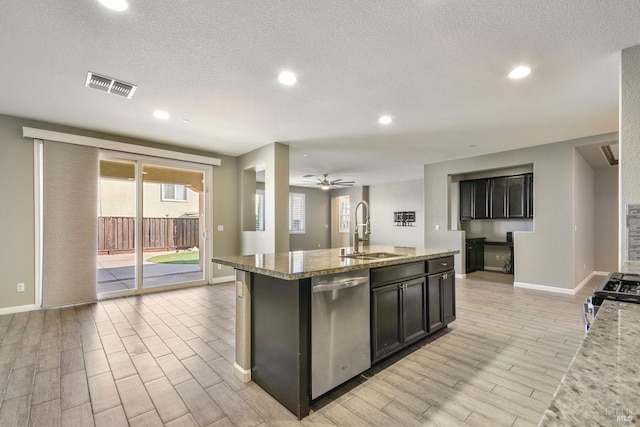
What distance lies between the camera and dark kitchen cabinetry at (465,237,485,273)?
6.83 m

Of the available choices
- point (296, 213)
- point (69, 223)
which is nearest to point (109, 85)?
point (69, 223)

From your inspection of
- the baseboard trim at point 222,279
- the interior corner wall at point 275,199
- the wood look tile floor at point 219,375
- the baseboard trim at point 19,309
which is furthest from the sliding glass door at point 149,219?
the wood look tile floor at point 219,375

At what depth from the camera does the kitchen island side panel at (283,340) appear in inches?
73.0

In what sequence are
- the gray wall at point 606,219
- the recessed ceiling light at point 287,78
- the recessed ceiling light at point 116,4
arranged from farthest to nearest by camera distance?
the gray wall at point 606,219 < the recessed ceiling light at point 287,78 < the recessed ceiling light at point 116,4

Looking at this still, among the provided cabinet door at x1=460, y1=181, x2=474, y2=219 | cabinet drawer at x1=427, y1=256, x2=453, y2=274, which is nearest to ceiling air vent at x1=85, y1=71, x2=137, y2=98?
cabinet drawer at x1=427, y1=256, x2=453, y2=274

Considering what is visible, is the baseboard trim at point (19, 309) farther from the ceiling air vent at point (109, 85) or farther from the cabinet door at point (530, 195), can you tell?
the cabinet door at point (530, 195)

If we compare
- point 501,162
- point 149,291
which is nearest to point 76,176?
point 149,291

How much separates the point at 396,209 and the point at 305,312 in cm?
874

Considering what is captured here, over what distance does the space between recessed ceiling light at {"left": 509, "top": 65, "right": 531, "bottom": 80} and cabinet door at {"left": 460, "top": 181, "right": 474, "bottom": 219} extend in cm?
440

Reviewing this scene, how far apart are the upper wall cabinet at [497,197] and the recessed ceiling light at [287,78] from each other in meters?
5.42

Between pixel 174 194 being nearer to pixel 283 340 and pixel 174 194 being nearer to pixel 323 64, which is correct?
pixel 323 64

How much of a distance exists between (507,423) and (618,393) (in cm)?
158

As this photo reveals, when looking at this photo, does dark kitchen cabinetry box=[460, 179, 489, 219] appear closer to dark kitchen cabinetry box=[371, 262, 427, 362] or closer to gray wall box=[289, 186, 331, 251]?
dark kitchen cabinetry box=[371, 262, 427, 362]

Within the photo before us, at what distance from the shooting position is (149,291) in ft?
16.7
